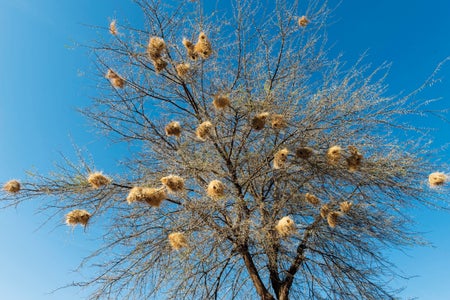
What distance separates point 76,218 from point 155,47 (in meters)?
2.02

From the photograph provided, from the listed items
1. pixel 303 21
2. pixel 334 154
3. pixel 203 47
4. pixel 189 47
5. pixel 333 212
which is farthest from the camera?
pixel 303 21

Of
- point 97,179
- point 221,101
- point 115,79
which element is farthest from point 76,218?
point 115,79

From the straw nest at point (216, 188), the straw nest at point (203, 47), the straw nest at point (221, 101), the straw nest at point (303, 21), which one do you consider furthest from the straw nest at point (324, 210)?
the straw nest at point (303, 21)

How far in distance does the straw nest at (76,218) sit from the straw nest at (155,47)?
6.28 feet

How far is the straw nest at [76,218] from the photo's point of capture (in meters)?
3.62

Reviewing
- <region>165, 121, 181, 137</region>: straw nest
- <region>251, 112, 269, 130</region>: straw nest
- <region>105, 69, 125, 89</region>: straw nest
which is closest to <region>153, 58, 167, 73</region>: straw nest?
<region>105, 69, 125, 89</region>: straw nest

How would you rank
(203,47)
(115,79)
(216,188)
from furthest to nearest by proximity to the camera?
(115,79), (203,47), (216,188)

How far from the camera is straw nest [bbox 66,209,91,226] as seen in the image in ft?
11.9

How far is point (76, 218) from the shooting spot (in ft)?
12.0

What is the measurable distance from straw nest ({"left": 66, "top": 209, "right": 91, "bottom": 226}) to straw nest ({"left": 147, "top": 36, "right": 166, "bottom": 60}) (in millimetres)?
1913

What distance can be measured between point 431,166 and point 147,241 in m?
3.52

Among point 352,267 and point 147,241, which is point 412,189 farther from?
point 147,241

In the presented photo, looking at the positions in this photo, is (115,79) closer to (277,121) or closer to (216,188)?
(277,121)

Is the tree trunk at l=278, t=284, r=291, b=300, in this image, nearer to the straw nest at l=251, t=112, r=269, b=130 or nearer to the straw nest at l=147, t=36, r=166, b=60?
the straw nest at l=251, t=112, r=269, b=130
